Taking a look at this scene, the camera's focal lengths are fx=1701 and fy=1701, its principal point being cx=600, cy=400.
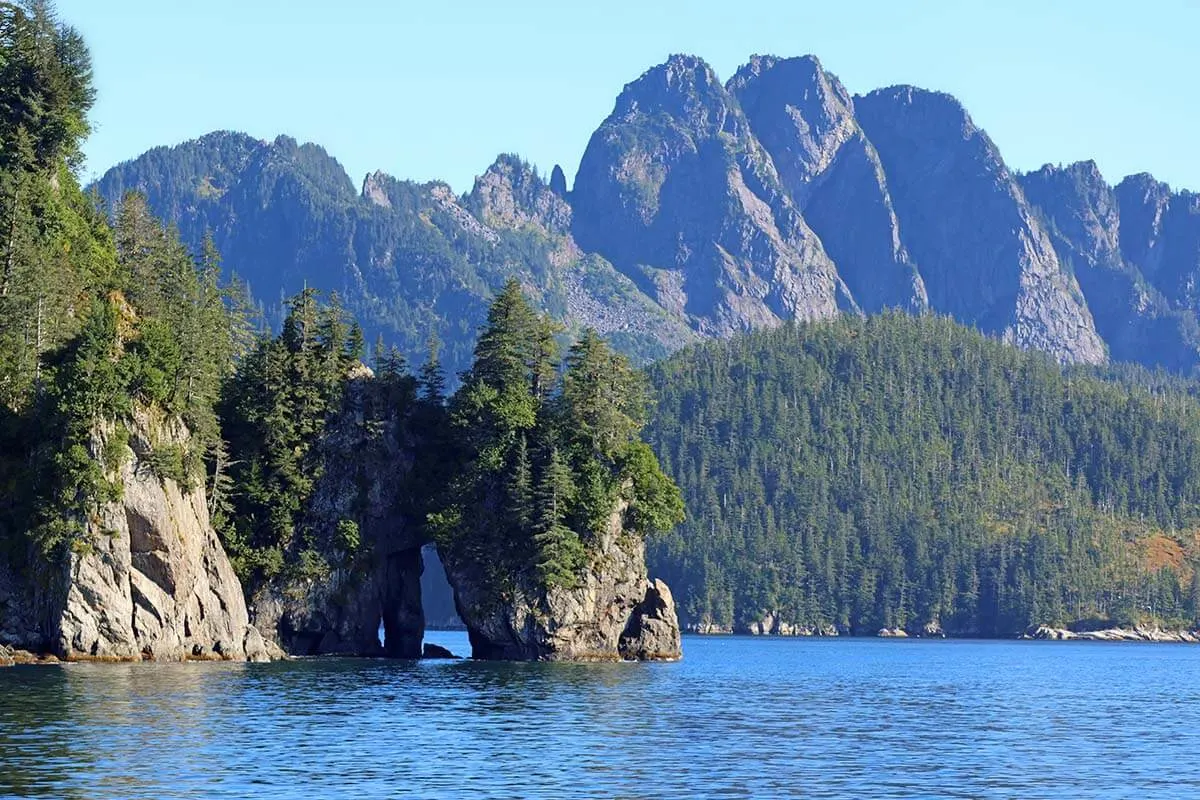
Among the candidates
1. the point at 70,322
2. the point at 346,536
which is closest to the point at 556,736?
the point at 70,322

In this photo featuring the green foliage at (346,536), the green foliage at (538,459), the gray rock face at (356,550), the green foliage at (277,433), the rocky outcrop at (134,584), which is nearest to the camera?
the rocky outcrop at (134,584)

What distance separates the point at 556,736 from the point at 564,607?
6503cm

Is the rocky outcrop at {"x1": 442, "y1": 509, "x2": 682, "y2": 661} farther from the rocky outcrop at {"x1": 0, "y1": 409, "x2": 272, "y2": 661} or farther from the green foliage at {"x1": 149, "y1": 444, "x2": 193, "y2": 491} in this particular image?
the green foliage at {"x1": 149, "y1": 444, "x2": 193, "y2": 491}

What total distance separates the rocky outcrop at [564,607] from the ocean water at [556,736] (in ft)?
54.1

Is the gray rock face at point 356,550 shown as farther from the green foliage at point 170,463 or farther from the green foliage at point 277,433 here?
the green foliage at point 170,463

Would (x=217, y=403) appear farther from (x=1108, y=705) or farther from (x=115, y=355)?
(x=1108, y=705)

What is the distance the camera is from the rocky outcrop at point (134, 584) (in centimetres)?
12038

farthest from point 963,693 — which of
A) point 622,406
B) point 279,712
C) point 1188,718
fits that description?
point 279,712

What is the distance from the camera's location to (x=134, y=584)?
123812 mm

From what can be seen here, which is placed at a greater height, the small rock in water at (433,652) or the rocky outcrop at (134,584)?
the rocky outcrop at (134,584)

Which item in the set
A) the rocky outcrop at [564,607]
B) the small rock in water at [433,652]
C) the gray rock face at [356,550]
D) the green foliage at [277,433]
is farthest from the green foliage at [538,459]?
the small rock in water at [433,652]

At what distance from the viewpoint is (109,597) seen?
12188cm

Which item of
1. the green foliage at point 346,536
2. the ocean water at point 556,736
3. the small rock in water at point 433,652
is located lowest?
the ocean water at point 556,736

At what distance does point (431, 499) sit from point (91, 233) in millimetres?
38117
